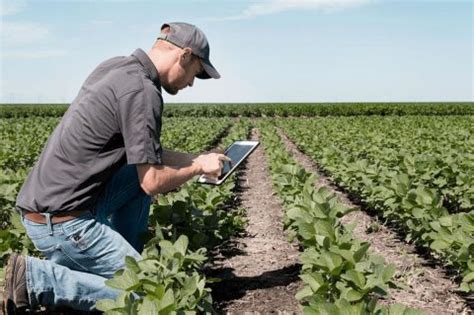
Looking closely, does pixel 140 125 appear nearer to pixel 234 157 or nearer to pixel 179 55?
pixel 179 55

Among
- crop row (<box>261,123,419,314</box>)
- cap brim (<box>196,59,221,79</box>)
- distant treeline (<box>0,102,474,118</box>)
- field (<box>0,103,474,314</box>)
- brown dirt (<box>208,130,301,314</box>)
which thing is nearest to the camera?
crop row (<box>261,123,419,314</box>)

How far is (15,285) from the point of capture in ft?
9.89

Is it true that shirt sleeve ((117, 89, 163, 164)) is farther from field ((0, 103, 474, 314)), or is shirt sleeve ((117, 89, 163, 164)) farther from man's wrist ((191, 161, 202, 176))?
field ((0, 103, 474, 314))

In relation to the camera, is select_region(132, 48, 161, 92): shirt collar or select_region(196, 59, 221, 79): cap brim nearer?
select_region(132, 48, 161, 92): shirt collar

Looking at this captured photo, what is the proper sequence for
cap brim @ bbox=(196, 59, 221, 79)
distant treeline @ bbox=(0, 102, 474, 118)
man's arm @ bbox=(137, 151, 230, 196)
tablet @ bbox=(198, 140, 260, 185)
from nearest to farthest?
man's arm @ bbox=(137, 151, 230, 196) < cap brim @ bbox=(196, 59, 221, 79) < tablet @ bbox=(198, 140, 260, 185) < distant treeline @ bbox=(0, 102, 474, 118)

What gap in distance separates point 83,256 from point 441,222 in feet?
8.21

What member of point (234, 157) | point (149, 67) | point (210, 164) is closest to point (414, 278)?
point (234, 157)

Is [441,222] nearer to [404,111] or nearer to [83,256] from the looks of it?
[83,256]

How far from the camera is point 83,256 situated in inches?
122

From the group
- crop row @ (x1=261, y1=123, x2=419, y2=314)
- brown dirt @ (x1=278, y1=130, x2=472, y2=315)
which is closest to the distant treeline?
brown dirt @ (x1=278, y1=130, x2=472, y2=315)

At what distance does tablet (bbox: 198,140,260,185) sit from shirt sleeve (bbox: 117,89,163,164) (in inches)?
25.2

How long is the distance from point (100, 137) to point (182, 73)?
583 mm

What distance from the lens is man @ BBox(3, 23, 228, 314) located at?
296 cm

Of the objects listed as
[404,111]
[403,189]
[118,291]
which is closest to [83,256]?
[118,291]
